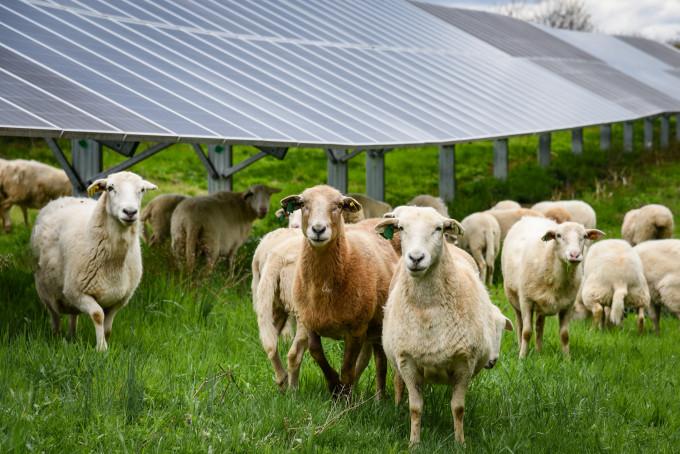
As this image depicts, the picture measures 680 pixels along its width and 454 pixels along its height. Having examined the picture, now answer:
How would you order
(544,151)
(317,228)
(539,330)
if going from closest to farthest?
(317,228)
(539,330)
(544,151)

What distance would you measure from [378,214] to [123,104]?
506 cm

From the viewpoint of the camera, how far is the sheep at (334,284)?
6895 millimetres

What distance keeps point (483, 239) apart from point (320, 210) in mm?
9065

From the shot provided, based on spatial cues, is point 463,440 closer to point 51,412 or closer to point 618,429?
point 618,429

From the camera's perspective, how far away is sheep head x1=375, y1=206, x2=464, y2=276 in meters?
6.02

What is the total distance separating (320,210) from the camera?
6.77 meters

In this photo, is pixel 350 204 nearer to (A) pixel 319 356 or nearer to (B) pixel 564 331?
(A) pixel 319 356

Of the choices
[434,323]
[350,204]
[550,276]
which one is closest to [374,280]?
[350,204]

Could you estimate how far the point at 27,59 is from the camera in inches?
398

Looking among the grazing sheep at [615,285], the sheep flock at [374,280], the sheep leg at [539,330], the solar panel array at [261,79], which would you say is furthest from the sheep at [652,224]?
the sheep leg at [539,330]

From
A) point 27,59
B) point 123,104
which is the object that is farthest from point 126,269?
point 27,59

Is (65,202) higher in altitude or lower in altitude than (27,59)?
lower

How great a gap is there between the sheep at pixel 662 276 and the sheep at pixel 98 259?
271 inches

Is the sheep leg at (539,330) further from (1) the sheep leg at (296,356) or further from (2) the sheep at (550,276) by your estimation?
(1) the sheep leg at (296,356)
